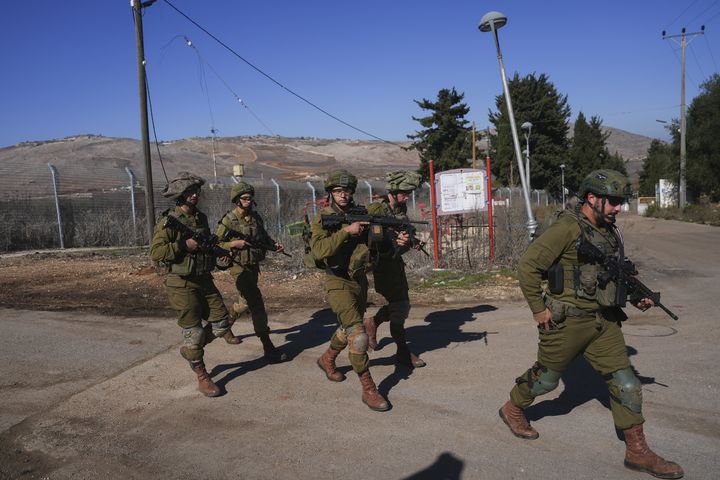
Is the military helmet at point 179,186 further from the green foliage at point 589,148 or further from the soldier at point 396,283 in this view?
the green foliage at point 589,148

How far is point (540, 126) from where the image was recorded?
48750 mm

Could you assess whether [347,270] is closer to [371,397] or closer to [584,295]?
[371,397]

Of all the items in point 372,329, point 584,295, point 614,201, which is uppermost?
point 614,201

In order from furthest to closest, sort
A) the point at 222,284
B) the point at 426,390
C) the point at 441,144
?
the point at 441,144 < the point at 222,284 < the point at 426,390

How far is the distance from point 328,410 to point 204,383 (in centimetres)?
120

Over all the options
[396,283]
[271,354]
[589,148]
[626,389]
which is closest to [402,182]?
[396,283]

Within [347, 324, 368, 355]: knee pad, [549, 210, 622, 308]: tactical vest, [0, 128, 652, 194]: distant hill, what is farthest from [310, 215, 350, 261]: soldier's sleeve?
[0, 128, 652, 194]: distant hill

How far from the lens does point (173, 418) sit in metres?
4.06

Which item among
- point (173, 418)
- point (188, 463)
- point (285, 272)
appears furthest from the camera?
point (285, 272)

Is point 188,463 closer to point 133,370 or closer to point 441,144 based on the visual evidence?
point 133,370

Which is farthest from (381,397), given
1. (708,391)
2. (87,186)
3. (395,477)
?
(87,186)

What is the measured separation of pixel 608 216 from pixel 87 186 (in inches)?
651

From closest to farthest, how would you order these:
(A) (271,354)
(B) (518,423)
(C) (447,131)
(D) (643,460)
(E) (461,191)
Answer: (D) (643,460) → (B) (518,423) → (A) (271,354) → (E) (461,191) → (C) (447,131)

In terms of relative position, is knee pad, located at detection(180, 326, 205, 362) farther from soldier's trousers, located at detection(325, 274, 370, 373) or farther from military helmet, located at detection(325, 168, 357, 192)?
military helmet, located at detection(325, 168, 357, 192)
